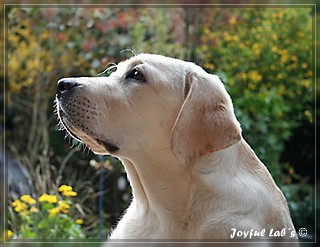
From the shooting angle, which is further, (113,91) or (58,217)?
(58,217)

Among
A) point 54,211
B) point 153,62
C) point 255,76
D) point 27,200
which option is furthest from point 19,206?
point 255,76

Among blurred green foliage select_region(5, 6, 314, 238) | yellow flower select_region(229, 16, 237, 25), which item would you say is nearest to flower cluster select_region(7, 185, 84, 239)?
blurred green foliage select_region(5, 6, 314, 238)

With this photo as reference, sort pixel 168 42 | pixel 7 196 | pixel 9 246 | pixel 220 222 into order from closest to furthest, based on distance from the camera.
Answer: pixel 220 222
pixel 9 246
pixel 7 196
pixel 168 42

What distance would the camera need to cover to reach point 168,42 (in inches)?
114

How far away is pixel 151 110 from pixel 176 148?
0.40 feet

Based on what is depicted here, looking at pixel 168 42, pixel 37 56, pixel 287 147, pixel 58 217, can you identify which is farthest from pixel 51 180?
pixel 287 147

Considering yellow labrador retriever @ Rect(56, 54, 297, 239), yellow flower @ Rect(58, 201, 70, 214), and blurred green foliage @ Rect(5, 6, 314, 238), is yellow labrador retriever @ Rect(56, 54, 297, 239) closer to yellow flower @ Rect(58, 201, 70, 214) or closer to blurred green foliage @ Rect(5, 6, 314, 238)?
yellow flower @ Rect(58, 201, 70, 214)

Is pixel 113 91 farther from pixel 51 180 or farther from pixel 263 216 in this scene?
pixel 51 180

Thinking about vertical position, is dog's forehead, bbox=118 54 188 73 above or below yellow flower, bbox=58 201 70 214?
above

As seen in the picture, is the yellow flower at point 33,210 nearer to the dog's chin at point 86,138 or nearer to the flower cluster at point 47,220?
the flower cluster at point 47,220

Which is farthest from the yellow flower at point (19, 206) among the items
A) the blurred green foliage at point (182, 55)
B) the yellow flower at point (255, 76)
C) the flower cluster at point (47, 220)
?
the yellow flower at point (255, 76)

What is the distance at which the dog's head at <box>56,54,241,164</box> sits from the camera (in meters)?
1.35

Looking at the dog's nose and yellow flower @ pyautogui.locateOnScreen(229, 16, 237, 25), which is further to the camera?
yellow flower @ pyautogui.locateOnScreen(229, 16, 237, 25)

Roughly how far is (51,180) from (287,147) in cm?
115
